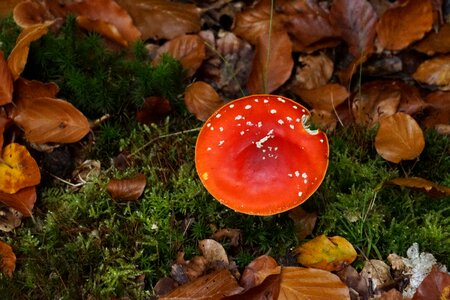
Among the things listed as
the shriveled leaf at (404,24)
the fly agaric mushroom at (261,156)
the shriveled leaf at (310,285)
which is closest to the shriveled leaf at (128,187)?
the fly agaric mushroom at (261,156)

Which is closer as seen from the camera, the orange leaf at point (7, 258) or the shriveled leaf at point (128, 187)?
the orange leaf at point (7, 258)

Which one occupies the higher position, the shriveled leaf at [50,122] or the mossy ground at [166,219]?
the shriveled leaf at [50,122]

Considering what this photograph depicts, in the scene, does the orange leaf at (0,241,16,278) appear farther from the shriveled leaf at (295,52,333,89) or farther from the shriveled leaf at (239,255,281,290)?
the shriveled leaf at (295,52,333,89)

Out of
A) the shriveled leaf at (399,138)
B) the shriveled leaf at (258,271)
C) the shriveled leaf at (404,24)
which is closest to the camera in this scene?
the shriveled leaf at (258,271)

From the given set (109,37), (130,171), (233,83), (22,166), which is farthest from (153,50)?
(22,166)

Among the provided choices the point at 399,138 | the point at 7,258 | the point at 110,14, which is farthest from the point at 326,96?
the point at 7,258

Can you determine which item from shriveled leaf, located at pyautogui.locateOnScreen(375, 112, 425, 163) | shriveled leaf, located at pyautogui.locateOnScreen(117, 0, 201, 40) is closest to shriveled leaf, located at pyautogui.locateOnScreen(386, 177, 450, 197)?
shriveled leaf, located at pyautogui.locateOnScreen(375, 112, 425, 163)

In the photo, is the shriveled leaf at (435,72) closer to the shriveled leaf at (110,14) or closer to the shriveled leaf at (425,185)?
the shriveled leaf at (425,185)

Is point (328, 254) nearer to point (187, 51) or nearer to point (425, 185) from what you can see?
point (425, 185)
